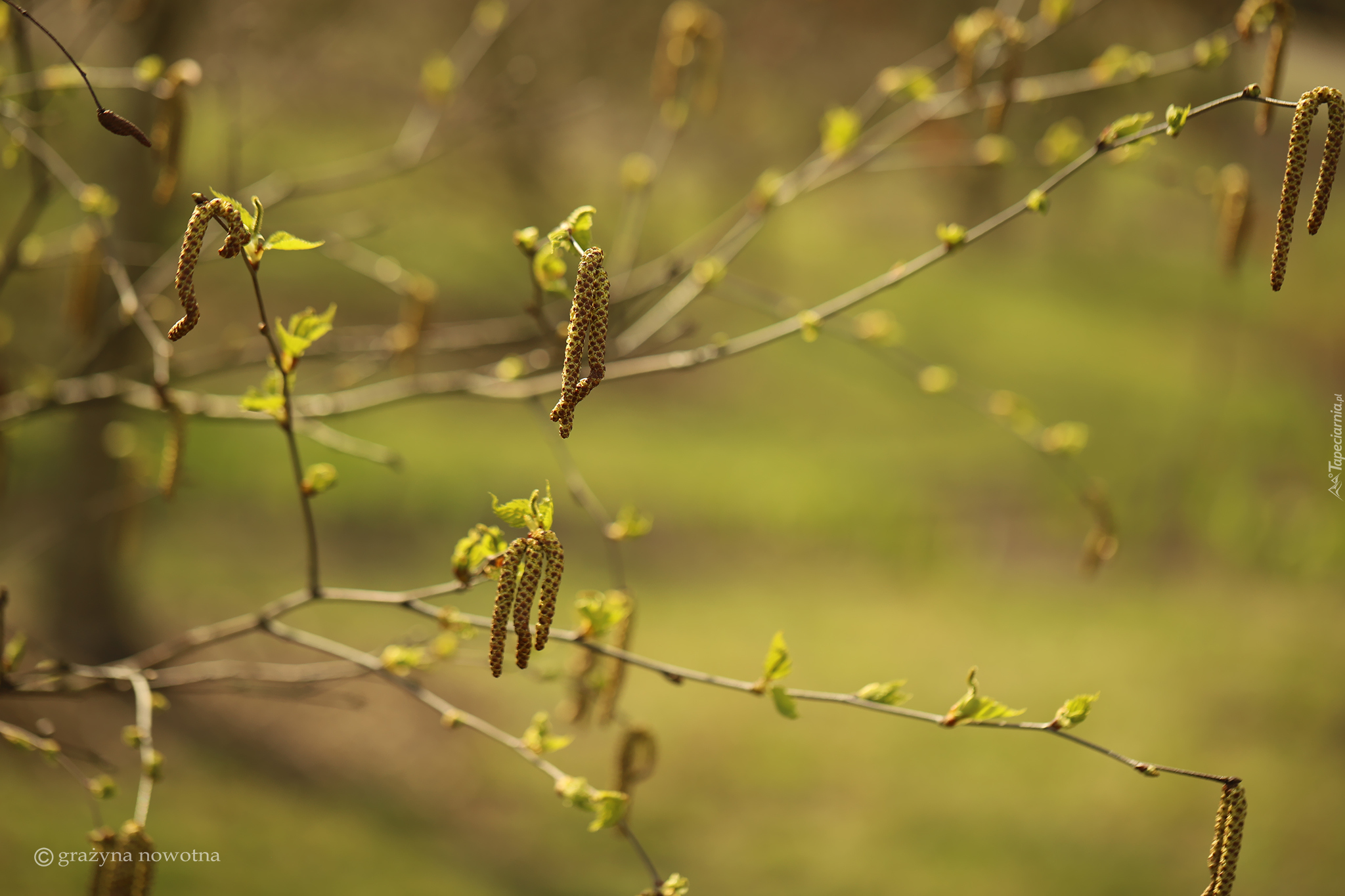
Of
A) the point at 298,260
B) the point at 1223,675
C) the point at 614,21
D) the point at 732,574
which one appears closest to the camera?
the point at 614,21

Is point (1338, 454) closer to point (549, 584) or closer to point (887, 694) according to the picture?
point (887, 694)

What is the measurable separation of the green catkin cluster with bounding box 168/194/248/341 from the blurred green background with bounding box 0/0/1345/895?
1.34 meters

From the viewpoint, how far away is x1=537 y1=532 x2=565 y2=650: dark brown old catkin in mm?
1263

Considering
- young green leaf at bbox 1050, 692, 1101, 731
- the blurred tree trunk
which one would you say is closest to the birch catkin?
young green leaf at bbox 1050, 692, 1101, 731

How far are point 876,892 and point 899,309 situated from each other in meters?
9.71

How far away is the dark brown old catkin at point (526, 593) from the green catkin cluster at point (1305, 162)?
3.31 ft

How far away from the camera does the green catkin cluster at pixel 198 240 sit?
1.17 meters

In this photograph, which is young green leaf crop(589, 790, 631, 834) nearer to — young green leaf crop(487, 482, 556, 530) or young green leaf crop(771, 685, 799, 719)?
young green leaf crop(771, 685, 799, 719)

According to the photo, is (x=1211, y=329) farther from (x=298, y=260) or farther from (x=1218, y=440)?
(x=298, y=260)

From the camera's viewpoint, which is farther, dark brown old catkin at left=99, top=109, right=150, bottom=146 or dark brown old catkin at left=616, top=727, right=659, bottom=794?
dark brown old catkin at left=616, top=727, right=659, bottom=794

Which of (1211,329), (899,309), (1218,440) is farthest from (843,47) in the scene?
(1211,329)

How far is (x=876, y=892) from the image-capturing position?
4.46 meters

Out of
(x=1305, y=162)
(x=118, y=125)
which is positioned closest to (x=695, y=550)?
(x=1305, y=162)

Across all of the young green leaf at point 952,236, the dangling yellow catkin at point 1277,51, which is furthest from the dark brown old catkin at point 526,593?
the dangling yellow catkin at point 1277,51
